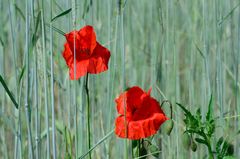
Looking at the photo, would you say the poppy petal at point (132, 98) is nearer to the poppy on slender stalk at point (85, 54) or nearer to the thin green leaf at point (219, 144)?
the poppy on slender stalk at point (85, 54)

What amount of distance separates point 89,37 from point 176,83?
0.34 m

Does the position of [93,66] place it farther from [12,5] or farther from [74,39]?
[12,5]

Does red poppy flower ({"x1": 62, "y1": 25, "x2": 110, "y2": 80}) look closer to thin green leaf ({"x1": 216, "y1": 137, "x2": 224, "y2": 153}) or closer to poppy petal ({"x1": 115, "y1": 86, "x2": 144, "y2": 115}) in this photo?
poppy petal ({"x1": 115, "y1": 86, "x2": 144, "y2": 115})

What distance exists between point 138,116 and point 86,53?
159 millimetres

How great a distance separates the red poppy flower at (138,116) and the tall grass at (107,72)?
0.15 ft

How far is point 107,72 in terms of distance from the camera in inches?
64.4

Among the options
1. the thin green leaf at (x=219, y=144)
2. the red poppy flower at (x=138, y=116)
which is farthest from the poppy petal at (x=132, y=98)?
the thin green leaf at (x=219, y=144)

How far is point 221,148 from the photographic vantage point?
1.23 m

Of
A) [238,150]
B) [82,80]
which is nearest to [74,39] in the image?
[82,80]

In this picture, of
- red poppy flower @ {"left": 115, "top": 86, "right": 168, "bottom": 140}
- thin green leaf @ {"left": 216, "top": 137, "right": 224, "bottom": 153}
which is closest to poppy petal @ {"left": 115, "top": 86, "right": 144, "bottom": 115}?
red poppy flower @ {"left": 115, "top": 86, "right": 168, "bottom": 140}

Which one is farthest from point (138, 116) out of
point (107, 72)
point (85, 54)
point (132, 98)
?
point (107, 72)

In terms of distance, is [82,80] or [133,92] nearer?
[133,92]

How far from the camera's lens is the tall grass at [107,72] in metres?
1.21

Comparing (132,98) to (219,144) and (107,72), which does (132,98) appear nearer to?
(219,144)
